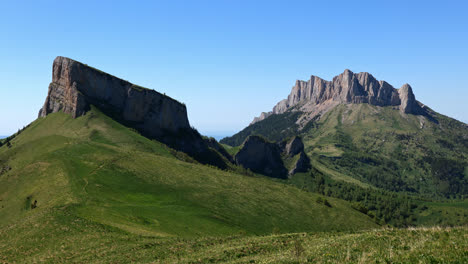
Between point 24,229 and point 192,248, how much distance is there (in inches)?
1301

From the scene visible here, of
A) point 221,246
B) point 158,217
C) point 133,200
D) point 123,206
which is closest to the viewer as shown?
point 221,246

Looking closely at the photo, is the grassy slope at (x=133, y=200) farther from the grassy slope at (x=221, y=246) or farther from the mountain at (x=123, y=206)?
the grassy slope at (x=221, y=246)

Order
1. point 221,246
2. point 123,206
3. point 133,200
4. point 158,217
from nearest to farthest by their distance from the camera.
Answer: point 221,246 → point 158,217 → point 123,206 → point 133,200

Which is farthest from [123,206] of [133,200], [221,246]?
[221,246]

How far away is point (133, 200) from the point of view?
83.8 metres

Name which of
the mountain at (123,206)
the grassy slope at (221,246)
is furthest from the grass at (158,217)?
the mountain at (123,206)

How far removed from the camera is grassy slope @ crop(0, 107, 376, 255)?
58000mm

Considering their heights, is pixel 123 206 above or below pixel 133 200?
below

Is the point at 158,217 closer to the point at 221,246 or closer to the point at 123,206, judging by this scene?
the point at 123,206

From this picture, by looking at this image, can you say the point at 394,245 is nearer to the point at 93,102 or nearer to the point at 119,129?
the point at 119,129

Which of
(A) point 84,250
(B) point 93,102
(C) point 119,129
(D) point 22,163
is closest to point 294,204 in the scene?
(A) point 84,250

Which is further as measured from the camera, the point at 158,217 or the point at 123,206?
the point at 123,206

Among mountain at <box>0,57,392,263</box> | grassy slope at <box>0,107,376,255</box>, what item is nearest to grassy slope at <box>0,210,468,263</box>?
mountain at <box>0,57,392,263</box>

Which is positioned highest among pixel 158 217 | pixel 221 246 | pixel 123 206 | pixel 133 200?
pixel 221 246
